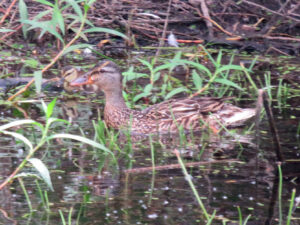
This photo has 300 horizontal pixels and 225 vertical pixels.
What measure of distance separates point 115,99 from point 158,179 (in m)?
2.72

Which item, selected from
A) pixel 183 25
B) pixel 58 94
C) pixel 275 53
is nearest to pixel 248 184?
pixel 58 94

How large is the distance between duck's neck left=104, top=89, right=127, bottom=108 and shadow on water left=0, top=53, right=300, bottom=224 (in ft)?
1.94

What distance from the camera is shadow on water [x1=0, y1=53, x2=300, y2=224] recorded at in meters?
5.18

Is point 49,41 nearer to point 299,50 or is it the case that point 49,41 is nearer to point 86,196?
point 299,50

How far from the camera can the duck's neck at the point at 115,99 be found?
27.9 feet

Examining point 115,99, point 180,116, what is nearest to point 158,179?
point 180,116

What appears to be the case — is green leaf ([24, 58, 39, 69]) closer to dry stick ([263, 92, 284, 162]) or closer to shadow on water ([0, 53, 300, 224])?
shadow on water ([0, 53, 300, 224])

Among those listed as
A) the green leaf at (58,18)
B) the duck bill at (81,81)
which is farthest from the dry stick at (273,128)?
the duck bill at (81,81)

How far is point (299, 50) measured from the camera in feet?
40.2

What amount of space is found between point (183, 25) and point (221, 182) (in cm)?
728

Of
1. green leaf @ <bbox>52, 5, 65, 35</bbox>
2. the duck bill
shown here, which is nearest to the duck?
the duck bill

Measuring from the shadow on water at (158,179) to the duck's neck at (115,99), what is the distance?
592 millimetres

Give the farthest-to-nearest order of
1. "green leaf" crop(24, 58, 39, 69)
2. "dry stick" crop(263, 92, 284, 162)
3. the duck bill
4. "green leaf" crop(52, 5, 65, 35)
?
"green leaf" crop(24, 58, 39, 69)
the duck bill
"green leaf" crop(52, 5, 65, 35)
"dry stick" crop(263, 92, 284, 162)

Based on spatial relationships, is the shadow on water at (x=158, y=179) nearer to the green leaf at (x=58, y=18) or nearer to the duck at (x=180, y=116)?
the duck at (x=180, y=116)
